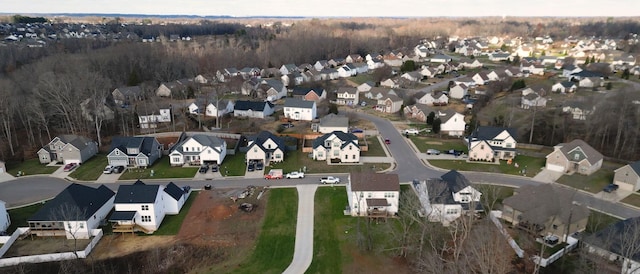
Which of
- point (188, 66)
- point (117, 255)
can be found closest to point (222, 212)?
point (117, 255)

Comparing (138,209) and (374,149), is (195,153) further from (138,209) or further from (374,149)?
(374,149)

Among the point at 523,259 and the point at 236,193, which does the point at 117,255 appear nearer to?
the point at 236,193

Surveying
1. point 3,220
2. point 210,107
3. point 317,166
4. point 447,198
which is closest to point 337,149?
point 317,166

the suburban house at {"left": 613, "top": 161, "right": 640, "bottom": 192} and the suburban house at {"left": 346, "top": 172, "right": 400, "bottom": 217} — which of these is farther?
the suburban house at {"left": 613, "top": 161, "right": 640, "bottom": 192}

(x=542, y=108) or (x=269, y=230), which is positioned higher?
(x=542, y=108)

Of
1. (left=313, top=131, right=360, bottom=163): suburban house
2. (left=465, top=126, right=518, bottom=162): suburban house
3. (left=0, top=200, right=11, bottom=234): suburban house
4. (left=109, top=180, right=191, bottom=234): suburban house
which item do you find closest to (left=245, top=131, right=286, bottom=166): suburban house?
(left=313, top=131, right=360, bottom=163): suburban house

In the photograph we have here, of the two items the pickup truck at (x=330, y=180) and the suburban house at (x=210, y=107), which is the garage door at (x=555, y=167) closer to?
the pickup truck at (x=330, y=180)

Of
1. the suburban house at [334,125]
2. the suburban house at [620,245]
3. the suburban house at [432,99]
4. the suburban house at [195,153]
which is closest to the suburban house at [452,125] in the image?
the suburban house at [334,125]

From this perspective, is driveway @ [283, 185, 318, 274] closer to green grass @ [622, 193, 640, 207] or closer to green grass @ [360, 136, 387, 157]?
green grass @ [360, 136, 387, 157]
